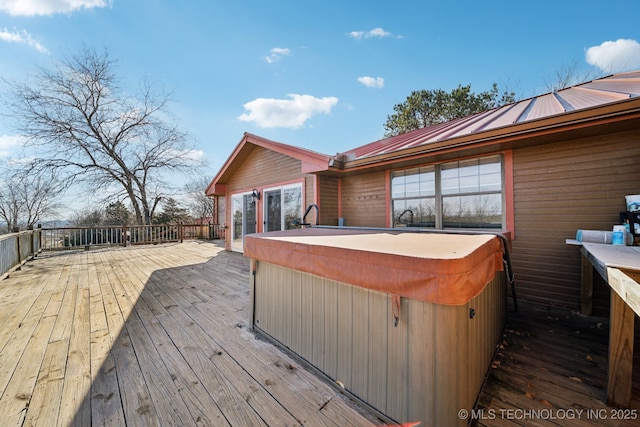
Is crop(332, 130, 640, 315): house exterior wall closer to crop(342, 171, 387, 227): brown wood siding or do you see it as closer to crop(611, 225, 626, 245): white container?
crop(611, 225, 626, 245): white container

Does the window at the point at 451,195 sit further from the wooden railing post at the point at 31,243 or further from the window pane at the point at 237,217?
the wooden railing post at the point at 31,243

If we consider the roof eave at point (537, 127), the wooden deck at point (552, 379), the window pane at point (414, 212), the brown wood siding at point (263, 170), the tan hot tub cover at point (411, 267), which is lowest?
the wooden deck at point (552, 379)

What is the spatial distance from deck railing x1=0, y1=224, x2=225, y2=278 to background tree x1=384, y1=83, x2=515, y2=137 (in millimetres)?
11523

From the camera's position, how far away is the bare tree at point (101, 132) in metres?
11.5

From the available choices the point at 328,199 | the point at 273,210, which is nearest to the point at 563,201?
the point at 328,199

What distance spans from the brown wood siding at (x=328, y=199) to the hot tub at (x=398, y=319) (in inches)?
134

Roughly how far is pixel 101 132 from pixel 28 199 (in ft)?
20.6

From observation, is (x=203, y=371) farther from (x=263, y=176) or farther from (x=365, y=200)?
(x=263, y=176)

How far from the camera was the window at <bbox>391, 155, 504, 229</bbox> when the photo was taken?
388 centimetres

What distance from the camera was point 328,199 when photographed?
5.75 m

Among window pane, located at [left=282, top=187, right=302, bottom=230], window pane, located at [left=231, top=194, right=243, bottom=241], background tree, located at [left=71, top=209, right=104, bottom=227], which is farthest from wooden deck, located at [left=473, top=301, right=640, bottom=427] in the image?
background tree, located at [left=71, top=209, right=104, bottom=227]

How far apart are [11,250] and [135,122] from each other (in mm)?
10618

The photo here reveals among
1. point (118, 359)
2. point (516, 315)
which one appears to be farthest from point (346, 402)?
point (516, 315)

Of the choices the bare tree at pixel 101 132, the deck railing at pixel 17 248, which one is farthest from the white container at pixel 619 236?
the bare tree at pixel 101 132
